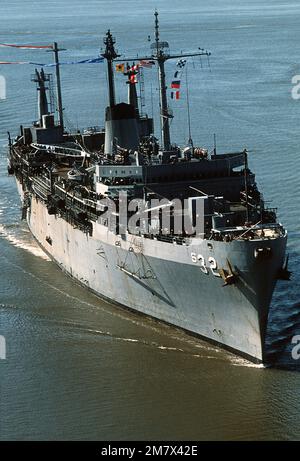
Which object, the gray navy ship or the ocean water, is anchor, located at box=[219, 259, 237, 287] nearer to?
the gray navy ship

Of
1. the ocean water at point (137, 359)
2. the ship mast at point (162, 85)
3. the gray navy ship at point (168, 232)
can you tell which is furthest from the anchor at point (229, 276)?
the ship mast at point (162, 85)

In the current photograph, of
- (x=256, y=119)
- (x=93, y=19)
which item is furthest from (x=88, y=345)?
(x=93, y=19)

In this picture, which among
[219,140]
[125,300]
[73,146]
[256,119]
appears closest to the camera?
[125,300]

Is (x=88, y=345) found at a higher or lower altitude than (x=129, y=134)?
lower

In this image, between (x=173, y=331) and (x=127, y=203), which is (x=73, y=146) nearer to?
(x=127, y=203)

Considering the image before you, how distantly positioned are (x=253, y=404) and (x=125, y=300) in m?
7.35

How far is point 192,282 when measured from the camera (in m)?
25.5

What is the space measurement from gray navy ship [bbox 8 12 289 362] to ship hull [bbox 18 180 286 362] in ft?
0.12

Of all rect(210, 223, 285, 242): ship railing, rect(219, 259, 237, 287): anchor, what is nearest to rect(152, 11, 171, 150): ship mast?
rect(210, 223, 285, 242): ship railing

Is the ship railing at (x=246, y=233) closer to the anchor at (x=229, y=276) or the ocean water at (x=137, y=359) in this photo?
the anchor at (x=229, y=276)

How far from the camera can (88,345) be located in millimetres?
27109

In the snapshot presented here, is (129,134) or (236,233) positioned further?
(129,134)
